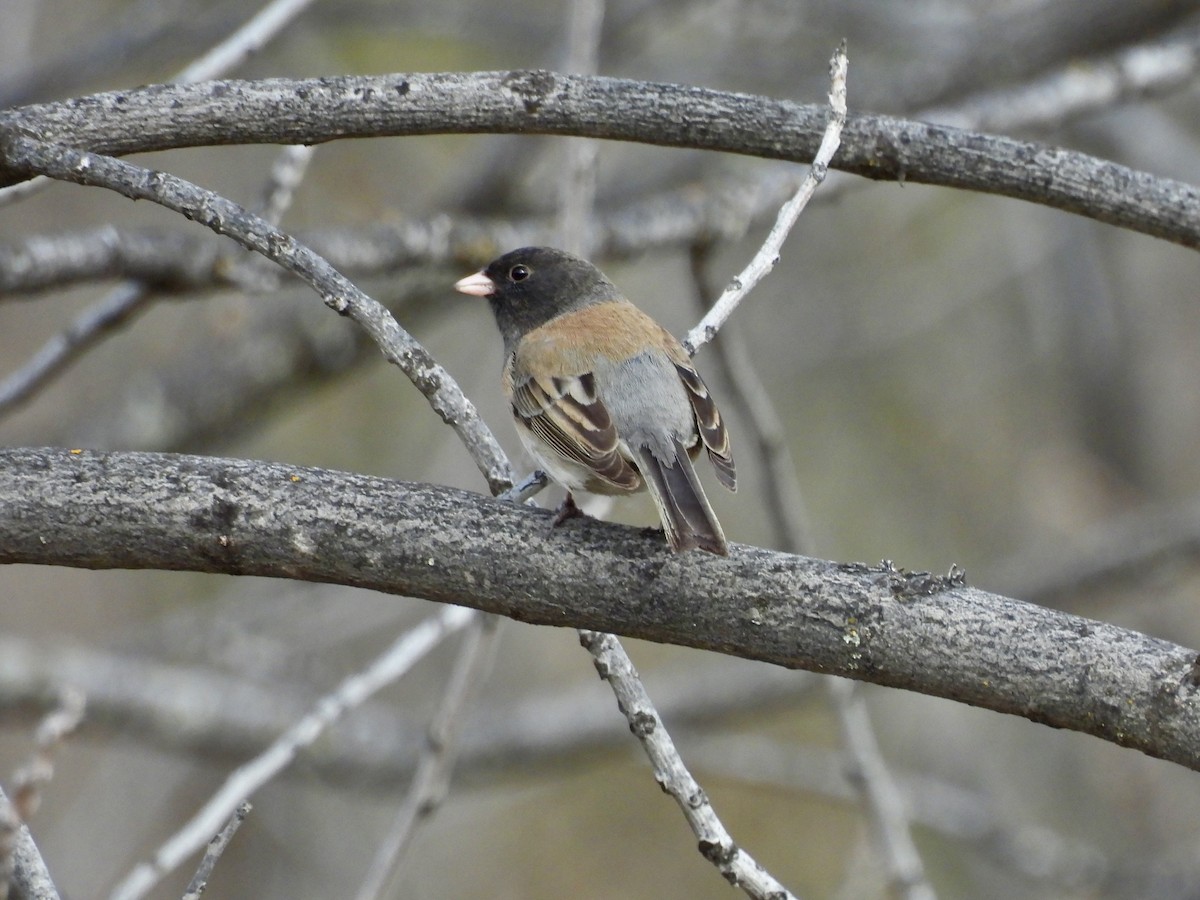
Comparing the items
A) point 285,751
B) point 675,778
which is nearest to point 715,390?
point 285,751

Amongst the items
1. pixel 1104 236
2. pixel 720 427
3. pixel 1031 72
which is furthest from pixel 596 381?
pixel 1104 236

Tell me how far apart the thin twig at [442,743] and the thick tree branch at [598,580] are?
32.7 inches

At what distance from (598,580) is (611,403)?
3.13 ft

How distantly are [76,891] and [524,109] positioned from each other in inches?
160

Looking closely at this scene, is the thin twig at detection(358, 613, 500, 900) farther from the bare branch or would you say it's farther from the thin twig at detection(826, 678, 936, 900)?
the thin twig at detection(826, 678, 936, 900)

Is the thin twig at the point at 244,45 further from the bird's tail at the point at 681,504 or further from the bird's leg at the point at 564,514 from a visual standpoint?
the bird's leg at the point at 564,514

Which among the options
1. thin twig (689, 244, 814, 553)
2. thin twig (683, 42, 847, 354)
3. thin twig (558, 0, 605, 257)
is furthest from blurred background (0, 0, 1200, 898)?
thin twig (683, 42, 847, 354)

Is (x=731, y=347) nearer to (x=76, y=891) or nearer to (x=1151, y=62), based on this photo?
(x=1151, y=62)

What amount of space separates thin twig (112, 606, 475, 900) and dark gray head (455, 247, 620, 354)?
95 centimetres

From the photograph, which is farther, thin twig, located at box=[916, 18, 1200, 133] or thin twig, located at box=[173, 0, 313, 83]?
thin twig, located at box=[916, 18, 1200, 133]

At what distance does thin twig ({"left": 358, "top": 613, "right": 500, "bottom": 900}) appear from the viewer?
2391 millimetres

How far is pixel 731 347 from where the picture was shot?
11.0 ft

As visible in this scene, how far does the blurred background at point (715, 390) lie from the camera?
4.26 meters

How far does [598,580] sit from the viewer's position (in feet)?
5.74
